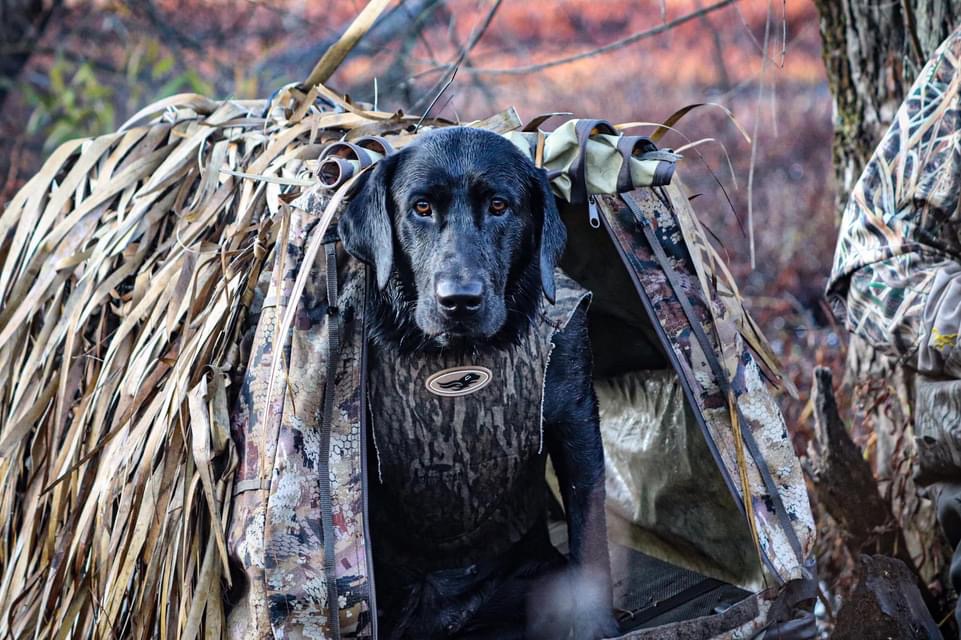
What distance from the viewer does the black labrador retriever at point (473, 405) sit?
234cm

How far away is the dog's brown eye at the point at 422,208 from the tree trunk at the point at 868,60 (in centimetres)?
232

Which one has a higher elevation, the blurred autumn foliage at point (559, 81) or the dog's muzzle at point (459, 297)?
the blurred autumn foliage at point (559, 81)

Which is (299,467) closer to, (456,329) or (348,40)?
(456,329)

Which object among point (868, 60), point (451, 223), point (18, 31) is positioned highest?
point (18, 31)

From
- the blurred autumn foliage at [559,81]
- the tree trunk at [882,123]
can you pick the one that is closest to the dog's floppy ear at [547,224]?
the tree trunk at [882,123]

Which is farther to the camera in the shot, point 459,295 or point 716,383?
point 716,383

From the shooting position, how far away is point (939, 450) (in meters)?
2.97

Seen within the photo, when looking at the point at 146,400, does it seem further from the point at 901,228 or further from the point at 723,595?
the point at 901,228

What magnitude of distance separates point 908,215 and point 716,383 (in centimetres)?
95

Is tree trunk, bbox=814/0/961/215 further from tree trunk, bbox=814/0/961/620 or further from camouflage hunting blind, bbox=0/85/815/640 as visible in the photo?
camouflage hunting blind, bbox=0/85/815/640

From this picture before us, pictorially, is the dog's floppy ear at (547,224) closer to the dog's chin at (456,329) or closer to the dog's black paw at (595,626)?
the dog's chin at (456,329)

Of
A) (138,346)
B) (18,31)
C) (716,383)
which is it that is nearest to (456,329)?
(716,383)

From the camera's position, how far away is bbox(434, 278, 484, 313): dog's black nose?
220 cm

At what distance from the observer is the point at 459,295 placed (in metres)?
2.20
